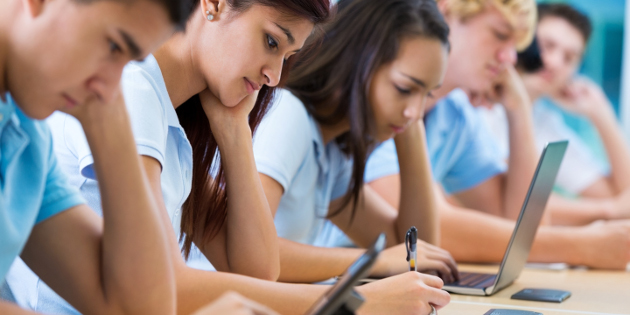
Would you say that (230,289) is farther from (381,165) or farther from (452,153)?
(452,153)

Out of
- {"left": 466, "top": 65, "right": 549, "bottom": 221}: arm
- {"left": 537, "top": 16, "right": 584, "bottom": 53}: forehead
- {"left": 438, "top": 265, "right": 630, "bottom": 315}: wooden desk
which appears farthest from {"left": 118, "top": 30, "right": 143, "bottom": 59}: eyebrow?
{"left": 537, "top": 16, "right": 584, "bottom": 53}: forehead

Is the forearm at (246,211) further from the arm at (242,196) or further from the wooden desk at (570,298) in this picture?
the wooden desk at (570,298)

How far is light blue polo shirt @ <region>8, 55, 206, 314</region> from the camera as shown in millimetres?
941

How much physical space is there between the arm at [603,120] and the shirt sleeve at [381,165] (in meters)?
1.32

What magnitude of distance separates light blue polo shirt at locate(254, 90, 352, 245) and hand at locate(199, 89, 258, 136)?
0.17 metres

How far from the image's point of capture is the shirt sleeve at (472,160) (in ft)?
7.45

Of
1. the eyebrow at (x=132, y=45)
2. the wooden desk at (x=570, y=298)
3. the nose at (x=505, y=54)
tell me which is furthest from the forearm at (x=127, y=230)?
the nose at (x=505, y=54)

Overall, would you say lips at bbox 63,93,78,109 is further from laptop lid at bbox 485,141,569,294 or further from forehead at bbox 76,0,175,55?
laptop lid at bbox 485,141,569,294

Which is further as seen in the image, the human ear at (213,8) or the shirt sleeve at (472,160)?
the shirt sleeve at (472,160)

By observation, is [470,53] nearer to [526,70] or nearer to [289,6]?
[526,70]

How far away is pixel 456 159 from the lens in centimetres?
229

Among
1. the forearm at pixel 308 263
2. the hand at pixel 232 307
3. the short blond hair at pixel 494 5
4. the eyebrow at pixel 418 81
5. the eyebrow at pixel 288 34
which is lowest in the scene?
the forearm at pixel 308 263

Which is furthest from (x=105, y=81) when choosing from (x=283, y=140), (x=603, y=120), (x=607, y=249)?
(x=603, y=120)

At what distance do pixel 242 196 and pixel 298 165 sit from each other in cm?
29
